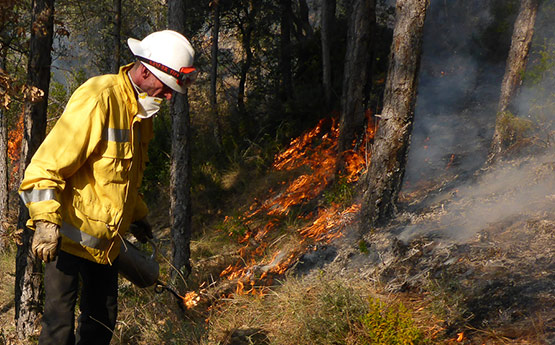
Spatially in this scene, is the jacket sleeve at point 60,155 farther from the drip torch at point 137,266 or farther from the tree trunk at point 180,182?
the tree trunk at point 180,182

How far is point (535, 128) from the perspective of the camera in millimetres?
7945

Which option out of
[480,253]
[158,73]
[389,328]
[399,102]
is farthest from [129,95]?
[399,102]

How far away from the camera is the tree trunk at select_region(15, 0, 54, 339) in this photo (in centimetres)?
566

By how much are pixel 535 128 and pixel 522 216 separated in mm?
3447

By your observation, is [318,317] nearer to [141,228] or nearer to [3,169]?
→ [141,228]

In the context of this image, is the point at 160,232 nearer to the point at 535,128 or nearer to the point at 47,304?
the point at 535,128

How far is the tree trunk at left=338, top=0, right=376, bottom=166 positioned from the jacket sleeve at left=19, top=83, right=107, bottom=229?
18.7 feet

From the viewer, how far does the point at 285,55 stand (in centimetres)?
1334

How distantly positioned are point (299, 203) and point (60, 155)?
6397mm

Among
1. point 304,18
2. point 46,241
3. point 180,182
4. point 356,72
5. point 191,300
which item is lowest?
point 191,300

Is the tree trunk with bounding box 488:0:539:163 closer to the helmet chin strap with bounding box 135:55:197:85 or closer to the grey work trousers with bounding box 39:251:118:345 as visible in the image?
the helmet chin strap with bounding box 135:55:197:85

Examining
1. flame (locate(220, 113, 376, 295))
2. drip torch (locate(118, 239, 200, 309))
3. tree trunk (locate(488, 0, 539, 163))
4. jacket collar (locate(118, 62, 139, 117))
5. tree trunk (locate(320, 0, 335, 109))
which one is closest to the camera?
jacket collar (locate(118, 62, 139, 117))

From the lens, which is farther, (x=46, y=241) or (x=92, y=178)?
(x=92, y=178)

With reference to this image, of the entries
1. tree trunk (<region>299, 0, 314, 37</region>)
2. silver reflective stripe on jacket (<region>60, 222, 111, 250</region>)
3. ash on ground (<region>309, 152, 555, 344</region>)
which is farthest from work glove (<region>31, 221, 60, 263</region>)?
tree trunk (<region>299, 0, 314, 37</region>)
